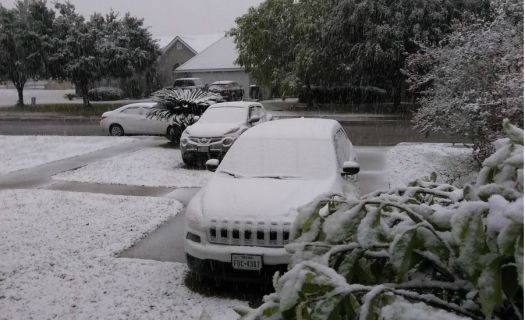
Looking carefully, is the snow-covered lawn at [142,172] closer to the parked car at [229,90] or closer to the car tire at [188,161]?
the car tire at [188,161]

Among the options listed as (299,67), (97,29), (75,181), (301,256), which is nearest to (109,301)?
(301,256)

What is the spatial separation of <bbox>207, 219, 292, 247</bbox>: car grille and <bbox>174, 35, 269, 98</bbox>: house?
129 ft

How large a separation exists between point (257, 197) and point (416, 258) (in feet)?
14.1

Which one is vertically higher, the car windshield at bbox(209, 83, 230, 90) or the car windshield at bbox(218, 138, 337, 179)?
the car windshield at bbox(209, 83, 230, 90)

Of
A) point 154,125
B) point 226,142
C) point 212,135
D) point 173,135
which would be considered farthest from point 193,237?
point 154,125

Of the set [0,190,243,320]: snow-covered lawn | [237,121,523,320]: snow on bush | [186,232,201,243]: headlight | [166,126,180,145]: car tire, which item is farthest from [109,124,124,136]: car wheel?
[237,121,523,320]: snow on bush

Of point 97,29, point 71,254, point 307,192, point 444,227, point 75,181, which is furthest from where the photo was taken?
point 97,29

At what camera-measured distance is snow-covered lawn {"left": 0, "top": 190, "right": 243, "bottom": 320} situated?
5.43 metres

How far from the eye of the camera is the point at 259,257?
538cm

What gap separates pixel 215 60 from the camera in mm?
48062

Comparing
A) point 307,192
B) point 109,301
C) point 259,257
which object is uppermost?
point 307,192

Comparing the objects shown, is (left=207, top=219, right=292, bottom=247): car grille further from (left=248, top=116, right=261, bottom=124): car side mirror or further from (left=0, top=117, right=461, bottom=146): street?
(left=0, top=117, right=461, bottom=146): street

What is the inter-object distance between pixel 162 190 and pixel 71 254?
4140 mm

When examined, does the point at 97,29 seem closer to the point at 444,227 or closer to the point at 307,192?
the point at 307,192
